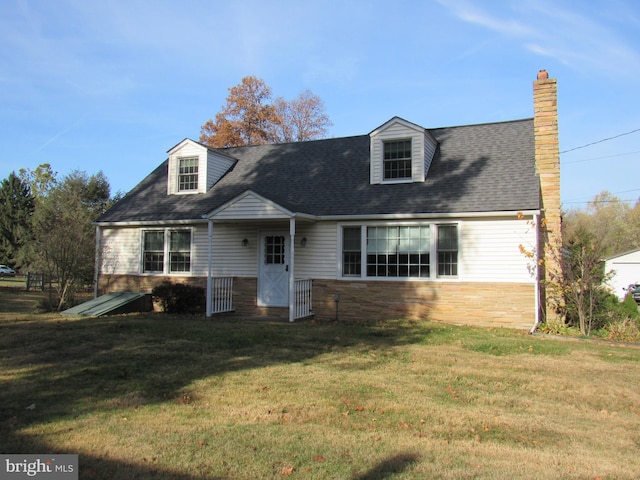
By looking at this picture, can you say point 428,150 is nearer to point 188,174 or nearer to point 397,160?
point 397,160

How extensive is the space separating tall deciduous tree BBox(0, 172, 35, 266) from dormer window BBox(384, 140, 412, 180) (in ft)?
137

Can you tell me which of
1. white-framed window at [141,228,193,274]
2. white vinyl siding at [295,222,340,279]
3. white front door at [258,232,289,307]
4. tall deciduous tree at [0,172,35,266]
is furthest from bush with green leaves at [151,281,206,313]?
tall deciduous tree at [0,172,35,266]

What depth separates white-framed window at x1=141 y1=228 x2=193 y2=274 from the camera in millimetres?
15609

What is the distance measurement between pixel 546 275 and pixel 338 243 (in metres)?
5.34

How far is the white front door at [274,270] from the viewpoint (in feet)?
47.0

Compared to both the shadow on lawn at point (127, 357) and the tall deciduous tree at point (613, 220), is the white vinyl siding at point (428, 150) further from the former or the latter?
the tall deciduous tree at point (613, 220)

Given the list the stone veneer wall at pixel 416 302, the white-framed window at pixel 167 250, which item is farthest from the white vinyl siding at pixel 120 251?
the stone veneer wall at pixel 416 302

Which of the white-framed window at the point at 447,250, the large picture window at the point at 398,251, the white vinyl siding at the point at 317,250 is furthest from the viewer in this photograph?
the large picture window at the point at 398,251

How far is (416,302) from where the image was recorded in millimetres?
12766

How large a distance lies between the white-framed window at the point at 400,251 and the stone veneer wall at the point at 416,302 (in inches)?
12.4

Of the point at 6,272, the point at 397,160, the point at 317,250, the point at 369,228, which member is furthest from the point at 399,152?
the point at 6,272

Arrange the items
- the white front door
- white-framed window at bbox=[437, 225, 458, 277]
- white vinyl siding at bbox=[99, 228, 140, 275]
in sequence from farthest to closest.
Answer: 1. white vinyl siding at bbox=[99, 228, 140, 275]
2. the white front door
3. white-framed window at bbox=[437, 225, 458, 277]

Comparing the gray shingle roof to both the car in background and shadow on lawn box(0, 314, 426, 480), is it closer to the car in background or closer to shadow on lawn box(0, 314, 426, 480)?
shadow on lawn box(0, 314, 426, 480)

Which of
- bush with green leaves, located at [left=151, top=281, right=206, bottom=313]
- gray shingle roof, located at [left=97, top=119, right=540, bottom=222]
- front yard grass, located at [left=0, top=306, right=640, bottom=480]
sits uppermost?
gray shingle roof, located at [left=97, top=119, right=540, bottom=222]
